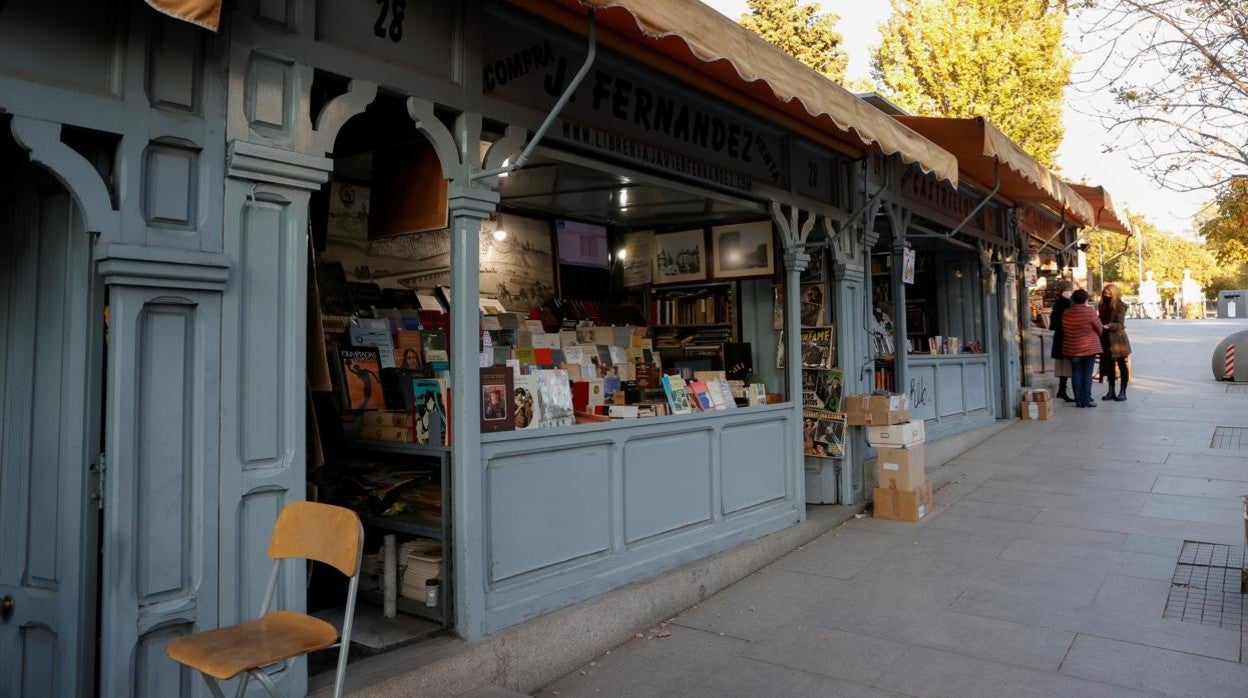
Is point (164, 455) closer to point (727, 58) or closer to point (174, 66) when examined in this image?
point (174, 66)

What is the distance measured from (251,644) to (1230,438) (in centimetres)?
1115

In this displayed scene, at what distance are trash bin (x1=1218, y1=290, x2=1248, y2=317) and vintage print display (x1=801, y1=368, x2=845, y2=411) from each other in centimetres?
6514

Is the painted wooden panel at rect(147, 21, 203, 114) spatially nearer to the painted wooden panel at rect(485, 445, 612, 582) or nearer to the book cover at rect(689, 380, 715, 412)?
the painted wooden panel at rect(485, 445, 612, 582)

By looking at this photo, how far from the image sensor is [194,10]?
2.41 metres

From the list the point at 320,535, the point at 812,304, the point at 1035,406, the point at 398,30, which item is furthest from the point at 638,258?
the point at 1035,406

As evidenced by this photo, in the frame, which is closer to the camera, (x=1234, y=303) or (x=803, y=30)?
(x=803, y=30)

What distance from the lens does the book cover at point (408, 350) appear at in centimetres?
462

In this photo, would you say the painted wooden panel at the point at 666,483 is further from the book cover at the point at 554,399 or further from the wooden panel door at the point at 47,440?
the wooden panel door at the point at 47,440

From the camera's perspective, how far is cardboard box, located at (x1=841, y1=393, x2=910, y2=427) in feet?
21.6

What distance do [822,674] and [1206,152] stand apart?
703 cm

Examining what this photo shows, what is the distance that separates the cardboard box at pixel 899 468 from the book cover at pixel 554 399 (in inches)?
135

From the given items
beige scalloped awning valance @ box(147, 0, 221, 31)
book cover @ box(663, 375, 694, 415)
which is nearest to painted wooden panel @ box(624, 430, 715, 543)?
book cover @ box(663, 375, 694, 415)

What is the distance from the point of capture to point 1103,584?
16.3ft

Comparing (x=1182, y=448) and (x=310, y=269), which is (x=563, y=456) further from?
(x=1182, y=448)
